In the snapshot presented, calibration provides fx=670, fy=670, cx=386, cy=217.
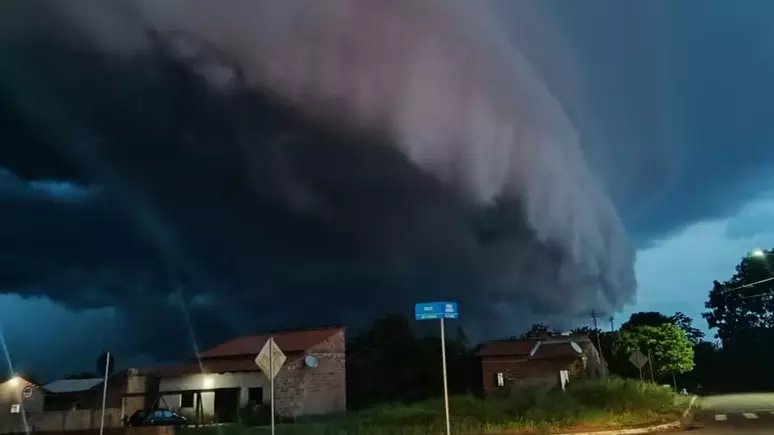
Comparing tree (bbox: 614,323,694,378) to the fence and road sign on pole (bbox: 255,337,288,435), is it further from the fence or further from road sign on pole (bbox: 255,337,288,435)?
road sign on pole (bbox: 255,337,288,435)

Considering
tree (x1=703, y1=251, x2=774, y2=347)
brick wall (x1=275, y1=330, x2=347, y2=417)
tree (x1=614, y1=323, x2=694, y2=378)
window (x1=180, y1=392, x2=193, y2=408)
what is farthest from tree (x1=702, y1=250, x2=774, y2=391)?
window (x1=180, y1=392, x2=193, y2=408)

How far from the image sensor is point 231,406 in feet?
138

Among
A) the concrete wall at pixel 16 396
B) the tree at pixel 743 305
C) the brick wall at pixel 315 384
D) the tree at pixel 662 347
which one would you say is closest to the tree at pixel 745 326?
the tree at pixel 743 305

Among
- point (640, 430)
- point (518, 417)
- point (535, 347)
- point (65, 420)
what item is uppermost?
point (535, 347)

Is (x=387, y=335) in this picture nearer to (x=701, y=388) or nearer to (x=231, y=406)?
(x=231, y=406)

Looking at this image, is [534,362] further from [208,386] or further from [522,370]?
[208,386]

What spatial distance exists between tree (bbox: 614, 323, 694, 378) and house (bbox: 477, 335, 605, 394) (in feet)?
28.5

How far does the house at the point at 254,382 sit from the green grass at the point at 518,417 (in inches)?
531

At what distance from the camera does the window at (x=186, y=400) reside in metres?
43.5

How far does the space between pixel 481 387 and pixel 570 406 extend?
29335 millimetres

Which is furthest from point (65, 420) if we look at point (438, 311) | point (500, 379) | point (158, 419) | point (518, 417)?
point (500, 379)

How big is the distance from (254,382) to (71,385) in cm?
3233

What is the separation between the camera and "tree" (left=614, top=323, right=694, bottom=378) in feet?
199

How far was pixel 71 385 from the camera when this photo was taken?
212 ft
